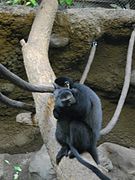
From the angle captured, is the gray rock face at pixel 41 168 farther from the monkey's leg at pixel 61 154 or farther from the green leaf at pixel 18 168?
the monkey's leg at pixel 61 154

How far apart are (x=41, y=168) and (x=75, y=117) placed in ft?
4.60

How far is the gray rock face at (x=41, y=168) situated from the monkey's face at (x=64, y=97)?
1.56m

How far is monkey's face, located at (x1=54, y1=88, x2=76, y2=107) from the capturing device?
200 centimetres

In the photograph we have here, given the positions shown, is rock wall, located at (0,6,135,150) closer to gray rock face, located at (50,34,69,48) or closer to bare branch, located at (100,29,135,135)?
gray rock face, located at (50,34,69,48)

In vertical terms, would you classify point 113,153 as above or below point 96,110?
below

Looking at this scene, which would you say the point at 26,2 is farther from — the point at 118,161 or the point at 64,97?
the point at 64,97

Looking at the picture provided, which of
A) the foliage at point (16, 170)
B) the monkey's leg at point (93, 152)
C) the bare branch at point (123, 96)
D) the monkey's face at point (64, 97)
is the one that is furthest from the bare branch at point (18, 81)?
the foliage at point (16, 170)

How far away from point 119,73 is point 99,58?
203mm

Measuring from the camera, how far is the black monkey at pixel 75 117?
2.07m

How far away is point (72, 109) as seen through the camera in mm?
2135

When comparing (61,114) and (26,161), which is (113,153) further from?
(61,114)

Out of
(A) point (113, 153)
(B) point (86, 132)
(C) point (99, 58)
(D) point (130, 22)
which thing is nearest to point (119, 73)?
(C) point (99, 58)

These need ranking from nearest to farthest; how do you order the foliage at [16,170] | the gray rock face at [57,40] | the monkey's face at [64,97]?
1. the monkey's face at [64,97]
2. the gray rock face at [57,40]
3. the foliage at [16,170]

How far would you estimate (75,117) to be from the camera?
223cm
